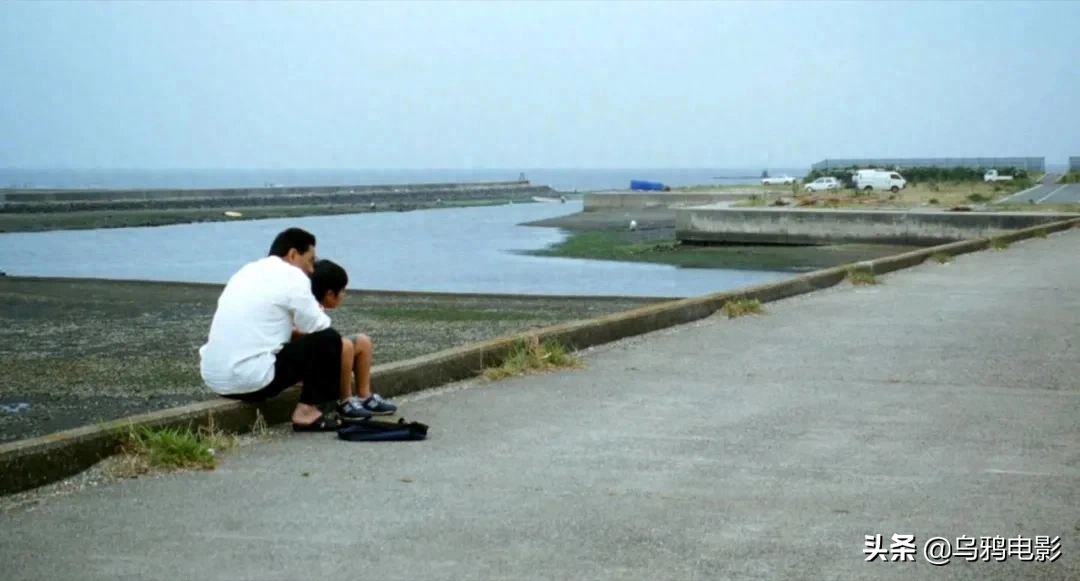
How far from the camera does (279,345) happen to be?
25.4 ft

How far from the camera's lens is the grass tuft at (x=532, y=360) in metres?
9.98

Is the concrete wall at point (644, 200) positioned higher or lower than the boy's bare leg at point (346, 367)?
lower

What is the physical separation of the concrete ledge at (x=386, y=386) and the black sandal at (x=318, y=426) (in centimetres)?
27

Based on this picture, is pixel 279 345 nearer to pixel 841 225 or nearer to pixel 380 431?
pixel 380 431

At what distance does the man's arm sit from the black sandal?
0.51 m

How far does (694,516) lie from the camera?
597cm

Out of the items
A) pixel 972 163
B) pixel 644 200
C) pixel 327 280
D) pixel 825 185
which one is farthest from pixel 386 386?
pixel 972 163

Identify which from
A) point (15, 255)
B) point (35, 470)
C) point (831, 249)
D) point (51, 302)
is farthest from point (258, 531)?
point (15, 255)

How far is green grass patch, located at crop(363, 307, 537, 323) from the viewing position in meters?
20.8

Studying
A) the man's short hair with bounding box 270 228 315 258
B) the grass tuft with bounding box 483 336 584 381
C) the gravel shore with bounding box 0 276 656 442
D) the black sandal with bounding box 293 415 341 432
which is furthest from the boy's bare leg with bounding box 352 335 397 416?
the gravel shore with bounding box 0 276 656 442

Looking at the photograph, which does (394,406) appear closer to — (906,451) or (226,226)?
(906,451)

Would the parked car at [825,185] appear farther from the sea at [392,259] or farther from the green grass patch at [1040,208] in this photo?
the green grass patch at [1040,208]

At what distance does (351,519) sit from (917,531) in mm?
2319

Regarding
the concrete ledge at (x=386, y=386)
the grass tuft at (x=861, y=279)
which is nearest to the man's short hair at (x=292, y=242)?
the concrete ledge at (x=386, y=386)
